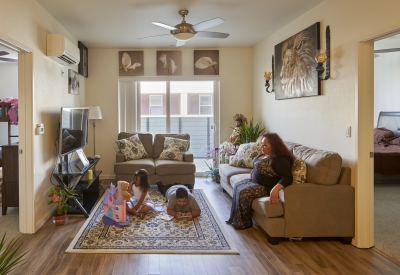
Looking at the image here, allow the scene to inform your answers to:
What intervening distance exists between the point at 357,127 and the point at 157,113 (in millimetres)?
4332

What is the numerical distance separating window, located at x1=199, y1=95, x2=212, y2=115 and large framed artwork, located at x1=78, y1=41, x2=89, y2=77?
2237mm

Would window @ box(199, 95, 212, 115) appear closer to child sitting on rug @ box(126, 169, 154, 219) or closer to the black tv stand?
the black tv stand

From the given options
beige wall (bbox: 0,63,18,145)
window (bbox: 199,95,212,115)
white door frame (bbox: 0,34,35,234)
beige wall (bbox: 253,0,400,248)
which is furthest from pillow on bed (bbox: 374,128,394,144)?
beige wall (bbox: 0,63,18,145)

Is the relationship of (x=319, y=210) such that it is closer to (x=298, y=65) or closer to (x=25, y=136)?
(x=298, y=65)

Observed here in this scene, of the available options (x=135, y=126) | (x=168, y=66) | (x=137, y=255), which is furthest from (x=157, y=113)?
(x=137, y=255)

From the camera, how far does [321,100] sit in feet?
12.8

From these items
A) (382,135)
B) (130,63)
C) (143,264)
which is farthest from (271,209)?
(382,135)

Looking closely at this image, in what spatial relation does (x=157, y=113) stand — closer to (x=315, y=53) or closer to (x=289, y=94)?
(x=289, y=94)

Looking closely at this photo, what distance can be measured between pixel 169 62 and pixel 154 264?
177 inches

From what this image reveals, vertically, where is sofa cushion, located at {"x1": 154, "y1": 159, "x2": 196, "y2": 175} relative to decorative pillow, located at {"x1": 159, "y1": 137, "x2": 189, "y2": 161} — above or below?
below

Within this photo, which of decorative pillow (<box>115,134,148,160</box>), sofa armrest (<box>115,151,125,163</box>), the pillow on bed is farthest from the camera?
the pillow on bed

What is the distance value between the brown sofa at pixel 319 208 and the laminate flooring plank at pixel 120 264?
139 cm

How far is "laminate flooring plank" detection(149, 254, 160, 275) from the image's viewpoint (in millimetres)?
2730

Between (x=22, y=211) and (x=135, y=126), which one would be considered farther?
(x=135, y=126)
